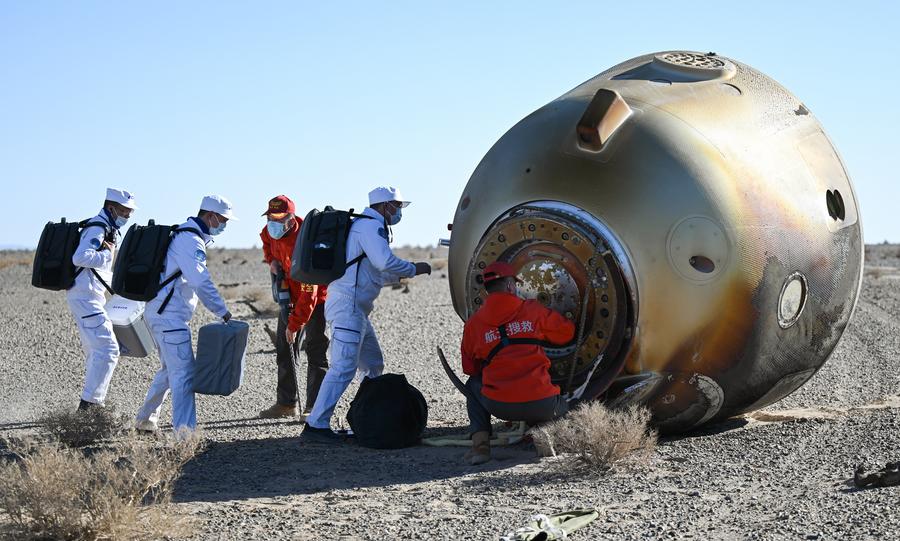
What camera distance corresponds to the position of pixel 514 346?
8281 millimetres

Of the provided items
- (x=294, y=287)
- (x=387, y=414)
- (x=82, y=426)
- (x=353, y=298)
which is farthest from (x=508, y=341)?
(x=82, y=426)

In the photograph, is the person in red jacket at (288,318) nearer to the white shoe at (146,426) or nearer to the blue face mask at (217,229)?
the blue face mask at (217,229)

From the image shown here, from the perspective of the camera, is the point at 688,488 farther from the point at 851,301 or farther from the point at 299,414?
the point at 299,414

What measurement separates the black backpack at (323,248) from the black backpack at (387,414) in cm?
94

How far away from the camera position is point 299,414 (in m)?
11.4

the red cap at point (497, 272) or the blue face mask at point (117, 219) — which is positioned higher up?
the blue face mask at point (117, 219)

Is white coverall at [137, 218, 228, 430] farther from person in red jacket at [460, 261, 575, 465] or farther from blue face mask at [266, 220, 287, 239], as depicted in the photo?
person in red jacket at [460, 261, 575, 465]

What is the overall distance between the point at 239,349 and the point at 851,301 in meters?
4.72

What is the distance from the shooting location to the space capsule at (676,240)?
26.8 ft

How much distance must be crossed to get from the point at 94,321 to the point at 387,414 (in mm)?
3031

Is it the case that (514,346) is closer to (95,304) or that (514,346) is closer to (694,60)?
(694,60)

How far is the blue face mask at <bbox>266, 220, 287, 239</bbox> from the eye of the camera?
11352mm

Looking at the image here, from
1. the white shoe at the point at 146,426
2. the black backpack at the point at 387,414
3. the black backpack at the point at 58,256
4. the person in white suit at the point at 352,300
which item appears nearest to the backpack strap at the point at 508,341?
the black backpack at the point at 387,414

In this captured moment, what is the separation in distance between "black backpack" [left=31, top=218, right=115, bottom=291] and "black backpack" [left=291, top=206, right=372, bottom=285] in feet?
6.47
